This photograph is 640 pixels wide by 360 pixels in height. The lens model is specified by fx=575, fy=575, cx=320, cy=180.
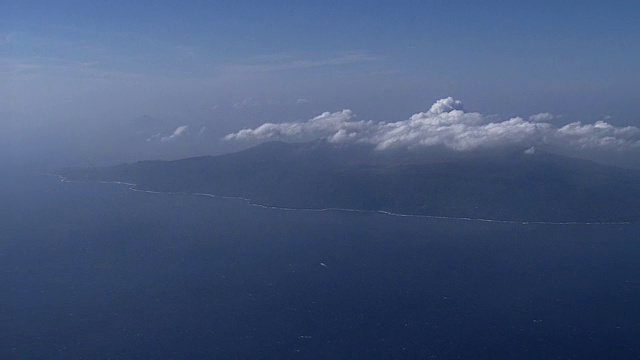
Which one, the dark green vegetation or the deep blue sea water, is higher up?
the dark green vegetation

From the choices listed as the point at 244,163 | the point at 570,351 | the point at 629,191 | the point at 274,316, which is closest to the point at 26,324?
the point at 274,316

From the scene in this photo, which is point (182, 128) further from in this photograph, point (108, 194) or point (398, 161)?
point (398, 161)

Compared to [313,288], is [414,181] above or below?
above

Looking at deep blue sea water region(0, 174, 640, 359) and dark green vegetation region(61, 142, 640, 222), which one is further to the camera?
dark green vegetation region(61, 142, 640, 222)

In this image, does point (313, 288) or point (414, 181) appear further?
point (414, 181)
